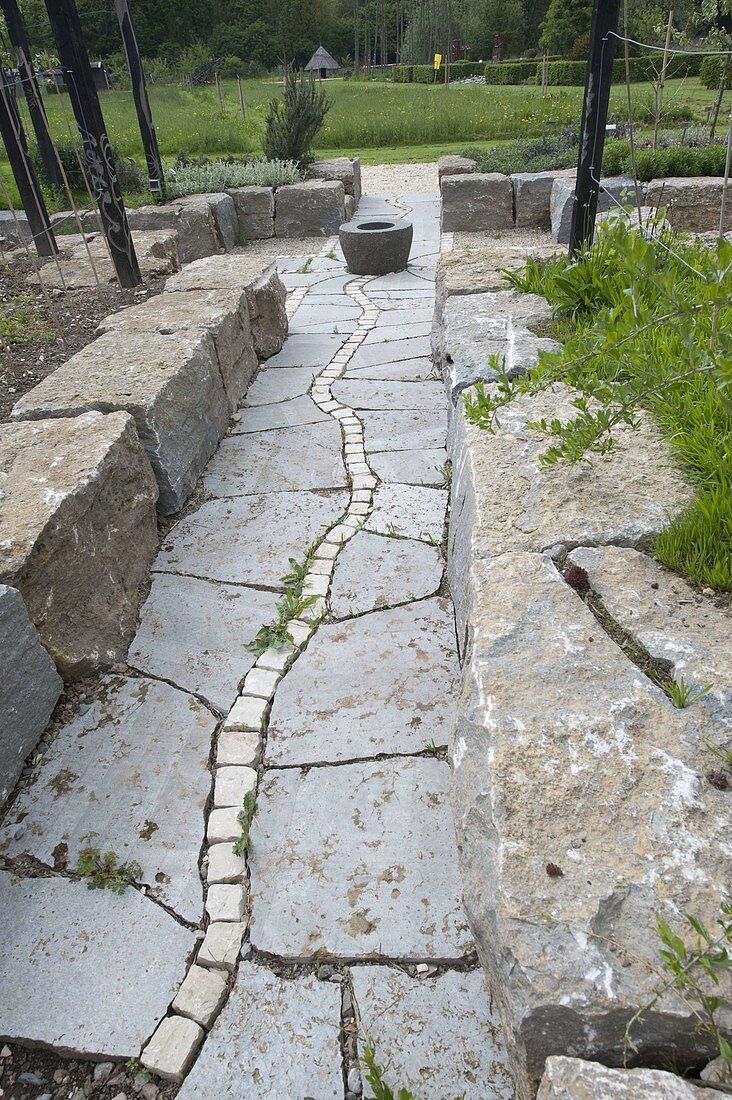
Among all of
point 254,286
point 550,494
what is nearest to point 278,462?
point 254,286

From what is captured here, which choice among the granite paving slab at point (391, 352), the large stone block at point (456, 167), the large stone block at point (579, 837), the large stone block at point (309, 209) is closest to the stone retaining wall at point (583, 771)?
the large stone block at point (579, 837)

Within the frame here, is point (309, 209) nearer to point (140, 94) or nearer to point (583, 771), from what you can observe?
point (140, 94)

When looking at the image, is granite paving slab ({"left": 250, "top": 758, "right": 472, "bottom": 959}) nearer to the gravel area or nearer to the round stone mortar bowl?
the round stone mortar bowl

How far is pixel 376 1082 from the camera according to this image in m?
1.31

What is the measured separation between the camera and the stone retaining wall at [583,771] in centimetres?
102

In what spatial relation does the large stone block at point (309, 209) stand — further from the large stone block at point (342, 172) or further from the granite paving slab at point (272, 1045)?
the granite paving slab at point (272, 1045)

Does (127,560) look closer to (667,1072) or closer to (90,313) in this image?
(667,1072)

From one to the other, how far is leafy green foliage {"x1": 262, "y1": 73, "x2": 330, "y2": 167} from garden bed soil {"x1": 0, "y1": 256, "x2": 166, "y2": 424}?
16.2 feet

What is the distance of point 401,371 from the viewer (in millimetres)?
4551

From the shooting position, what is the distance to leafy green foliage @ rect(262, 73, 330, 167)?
344 inches

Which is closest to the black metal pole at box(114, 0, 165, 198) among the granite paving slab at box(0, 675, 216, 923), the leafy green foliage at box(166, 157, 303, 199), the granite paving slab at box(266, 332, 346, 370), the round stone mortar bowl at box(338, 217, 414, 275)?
the leafy green foliage at box(166, 157, 303, 199)

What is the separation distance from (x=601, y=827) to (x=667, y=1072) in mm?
332

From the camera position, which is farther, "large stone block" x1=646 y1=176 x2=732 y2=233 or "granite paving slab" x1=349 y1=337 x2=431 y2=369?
"large stone block" x1=646 y1=176 x2=732 y2=233

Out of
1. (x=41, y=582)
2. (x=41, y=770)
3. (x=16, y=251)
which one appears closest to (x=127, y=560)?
(x=41, y=582)
